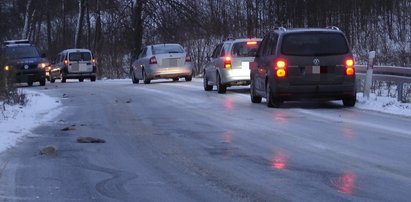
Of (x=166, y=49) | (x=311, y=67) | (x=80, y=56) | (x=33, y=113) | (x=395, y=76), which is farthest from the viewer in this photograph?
(x=80, y=56)

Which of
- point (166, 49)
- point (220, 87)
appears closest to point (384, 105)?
point (220, 87)

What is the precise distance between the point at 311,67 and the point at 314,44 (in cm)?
56

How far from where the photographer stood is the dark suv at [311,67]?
14477 mm

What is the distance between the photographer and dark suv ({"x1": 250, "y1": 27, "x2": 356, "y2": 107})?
1448cm

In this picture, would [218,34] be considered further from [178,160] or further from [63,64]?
[178,160]

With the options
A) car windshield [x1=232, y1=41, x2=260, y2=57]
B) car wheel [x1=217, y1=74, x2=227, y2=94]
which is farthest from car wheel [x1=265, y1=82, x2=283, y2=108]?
car wheel [x1=217, y1=74, x2=227, y2=94]

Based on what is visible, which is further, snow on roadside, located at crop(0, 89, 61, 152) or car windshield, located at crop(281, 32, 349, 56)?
car windshield, located at crop(281, 32, 349, 56)

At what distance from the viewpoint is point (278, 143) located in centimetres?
995

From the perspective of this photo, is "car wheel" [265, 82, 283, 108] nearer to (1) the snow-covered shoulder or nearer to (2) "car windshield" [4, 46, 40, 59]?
(1) the snow-covered shoulder

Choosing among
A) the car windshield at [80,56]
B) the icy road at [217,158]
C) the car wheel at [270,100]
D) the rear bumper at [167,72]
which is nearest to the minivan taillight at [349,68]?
the icy road at [217,158]

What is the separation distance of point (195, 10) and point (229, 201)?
35.2m

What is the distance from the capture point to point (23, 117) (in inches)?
545

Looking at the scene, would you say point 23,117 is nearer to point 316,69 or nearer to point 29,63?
point 316,69

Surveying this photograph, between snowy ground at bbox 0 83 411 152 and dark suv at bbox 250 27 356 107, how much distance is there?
0.78 m
